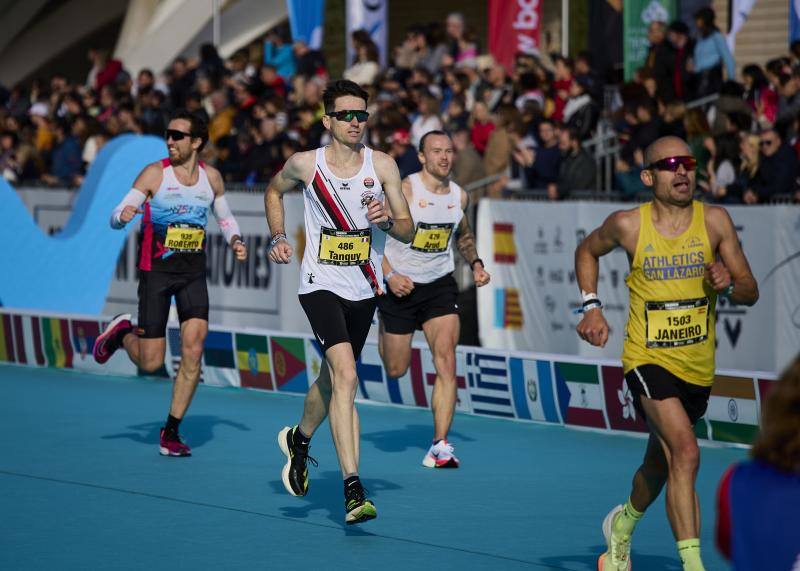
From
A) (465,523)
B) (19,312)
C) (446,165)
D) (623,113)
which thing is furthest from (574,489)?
(19,312)

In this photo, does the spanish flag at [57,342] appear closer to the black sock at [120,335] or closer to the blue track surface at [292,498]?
the blue track surface at [292,498]

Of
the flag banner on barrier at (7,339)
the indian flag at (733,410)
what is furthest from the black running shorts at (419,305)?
the flag banner on barrier at (7,339)

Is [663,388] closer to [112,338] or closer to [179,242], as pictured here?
[179,242]

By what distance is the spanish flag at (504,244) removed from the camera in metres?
15.5

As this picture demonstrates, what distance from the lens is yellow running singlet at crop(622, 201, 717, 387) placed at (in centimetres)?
681

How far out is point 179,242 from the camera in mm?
10656

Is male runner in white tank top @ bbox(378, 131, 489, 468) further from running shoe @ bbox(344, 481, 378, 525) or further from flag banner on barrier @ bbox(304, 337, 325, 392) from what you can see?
flag banner on barrier @ bbox(304, 337, 325, 392)

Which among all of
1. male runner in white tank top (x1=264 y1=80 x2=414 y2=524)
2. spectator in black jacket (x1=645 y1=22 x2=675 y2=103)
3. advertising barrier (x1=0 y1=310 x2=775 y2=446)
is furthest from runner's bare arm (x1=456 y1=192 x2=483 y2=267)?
spectator in black jacket (x1=645 y1=22 x2=675 y2=103)

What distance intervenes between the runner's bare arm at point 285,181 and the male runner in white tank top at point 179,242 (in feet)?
5.71

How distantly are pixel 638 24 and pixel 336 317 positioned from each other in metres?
10.4

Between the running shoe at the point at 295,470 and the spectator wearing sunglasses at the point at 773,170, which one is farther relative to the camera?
the spectator wearing sunglasses at the point at 773,170

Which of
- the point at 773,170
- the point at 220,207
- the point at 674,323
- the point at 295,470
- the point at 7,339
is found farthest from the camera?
the point at 7,339

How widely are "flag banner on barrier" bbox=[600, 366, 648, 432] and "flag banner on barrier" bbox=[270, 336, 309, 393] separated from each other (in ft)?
11.3

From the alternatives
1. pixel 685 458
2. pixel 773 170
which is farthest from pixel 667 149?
pixel 773 170
